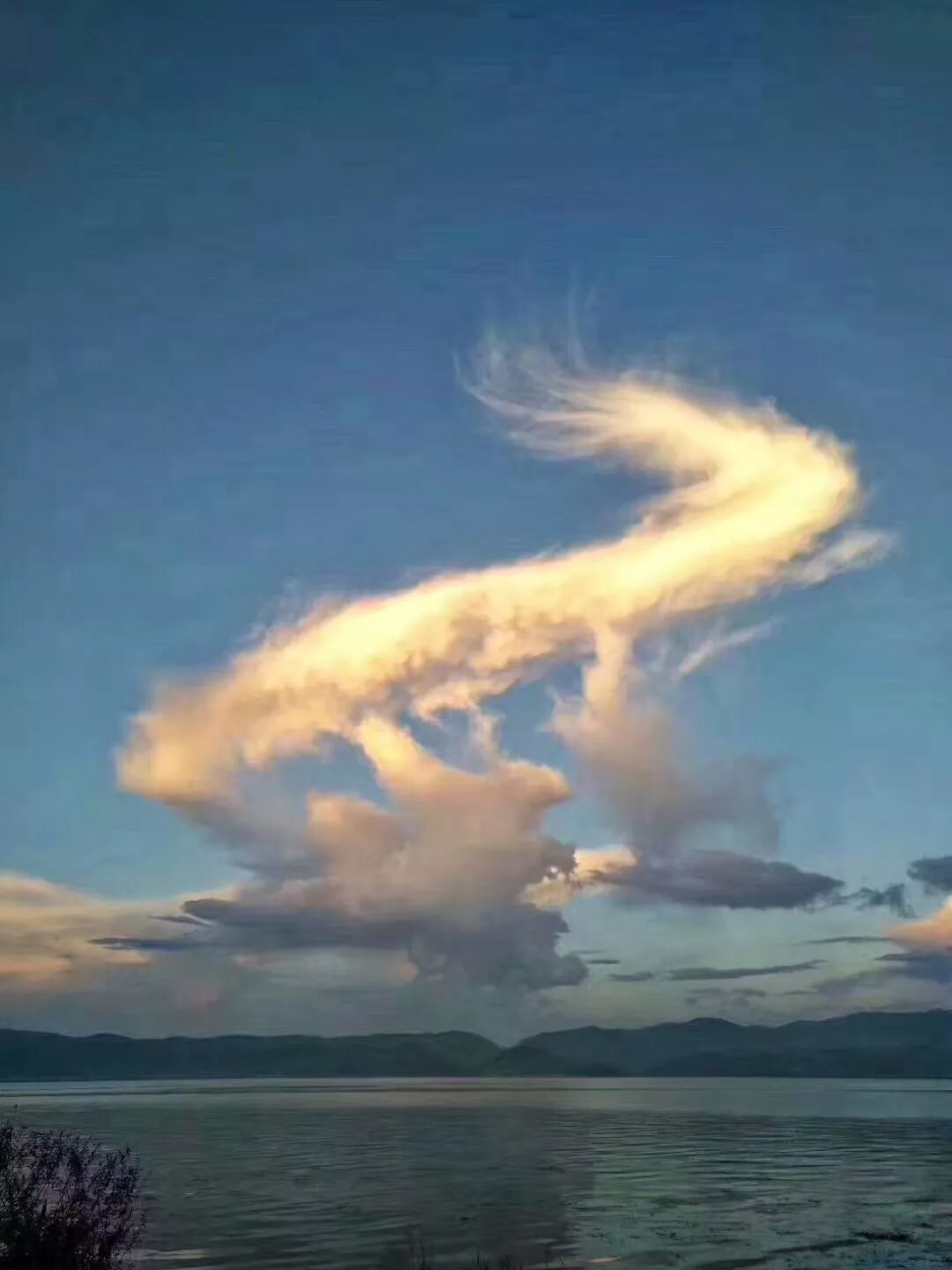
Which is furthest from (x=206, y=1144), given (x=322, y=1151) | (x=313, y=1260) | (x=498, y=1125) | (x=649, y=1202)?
(x=313, y=1260)

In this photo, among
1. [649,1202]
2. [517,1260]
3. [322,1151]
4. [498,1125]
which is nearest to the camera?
[517,1260]

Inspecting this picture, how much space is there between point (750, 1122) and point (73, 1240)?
108843 millimetres

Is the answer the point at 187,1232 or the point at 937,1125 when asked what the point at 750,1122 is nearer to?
the point at 937,1125

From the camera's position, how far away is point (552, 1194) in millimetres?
52156

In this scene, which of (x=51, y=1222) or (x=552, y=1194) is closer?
(x=51, y=1222)

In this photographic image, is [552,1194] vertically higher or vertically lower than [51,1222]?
lower

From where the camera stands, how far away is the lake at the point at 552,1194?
123 ft

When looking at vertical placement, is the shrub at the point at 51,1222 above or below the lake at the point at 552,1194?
above

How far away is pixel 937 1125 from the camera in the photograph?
11831 cm

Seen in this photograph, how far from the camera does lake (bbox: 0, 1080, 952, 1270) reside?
123 feet

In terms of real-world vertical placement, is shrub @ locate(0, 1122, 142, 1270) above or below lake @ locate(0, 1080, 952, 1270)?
above

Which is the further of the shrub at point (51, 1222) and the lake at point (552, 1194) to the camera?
the lake at point (552, 1194)

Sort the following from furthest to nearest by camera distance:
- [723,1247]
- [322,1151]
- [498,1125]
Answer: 1. [498,1125]
2. [322,1151]
3. [723,1247]

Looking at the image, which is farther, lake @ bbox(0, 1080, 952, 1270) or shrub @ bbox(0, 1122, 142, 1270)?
lake @ bbox(0, 1080, 952, 1270)
